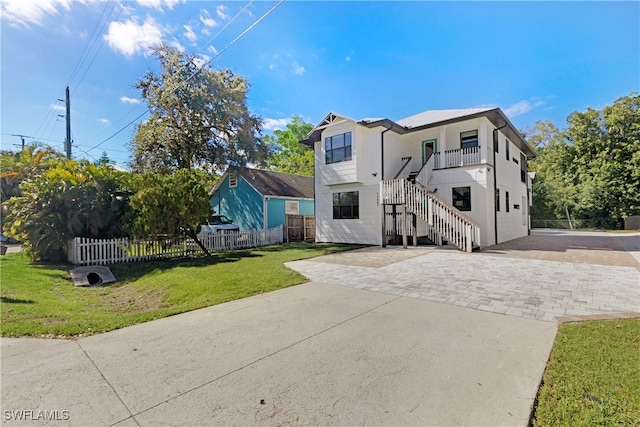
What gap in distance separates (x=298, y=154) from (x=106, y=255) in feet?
104

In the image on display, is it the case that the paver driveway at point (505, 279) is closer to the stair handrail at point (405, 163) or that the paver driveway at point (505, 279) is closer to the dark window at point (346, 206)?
the dark window at point (346, 206)

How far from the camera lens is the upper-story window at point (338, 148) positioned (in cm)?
1483

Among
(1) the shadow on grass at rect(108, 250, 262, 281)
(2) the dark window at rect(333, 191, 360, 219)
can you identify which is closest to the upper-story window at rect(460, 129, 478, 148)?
(2) the dark window at rect(333, 191, 360, 219)

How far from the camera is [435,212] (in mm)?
12375

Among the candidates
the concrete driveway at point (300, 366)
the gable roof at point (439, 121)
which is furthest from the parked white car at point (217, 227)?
the concrete driveway at point (300, 366)

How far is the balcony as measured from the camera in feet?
44.3

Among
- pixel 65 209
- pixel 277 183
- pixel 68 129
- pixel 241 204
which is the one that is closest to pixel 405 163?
pixel 277 183

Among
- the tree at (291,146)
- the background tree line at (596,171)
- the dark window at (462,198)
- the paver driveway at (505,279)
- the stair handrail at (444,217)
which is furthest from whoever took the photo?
the tree at (291,146)

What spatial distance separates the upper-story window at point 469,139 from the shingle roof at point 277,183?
35.7ft

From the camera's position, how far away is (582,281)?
6.42 meters

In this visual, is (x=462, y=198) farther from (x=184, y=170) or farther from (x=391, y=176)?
(x=184, y=170)

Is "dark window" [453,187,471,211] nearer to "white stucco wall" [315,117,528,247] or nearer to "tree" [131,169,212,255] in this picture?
"white stucco wall" [315,117,528,247]

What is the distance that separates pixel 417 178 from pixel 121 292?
1268 cm

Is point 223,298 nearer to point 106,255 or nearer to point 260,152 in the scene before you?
point 106,255
